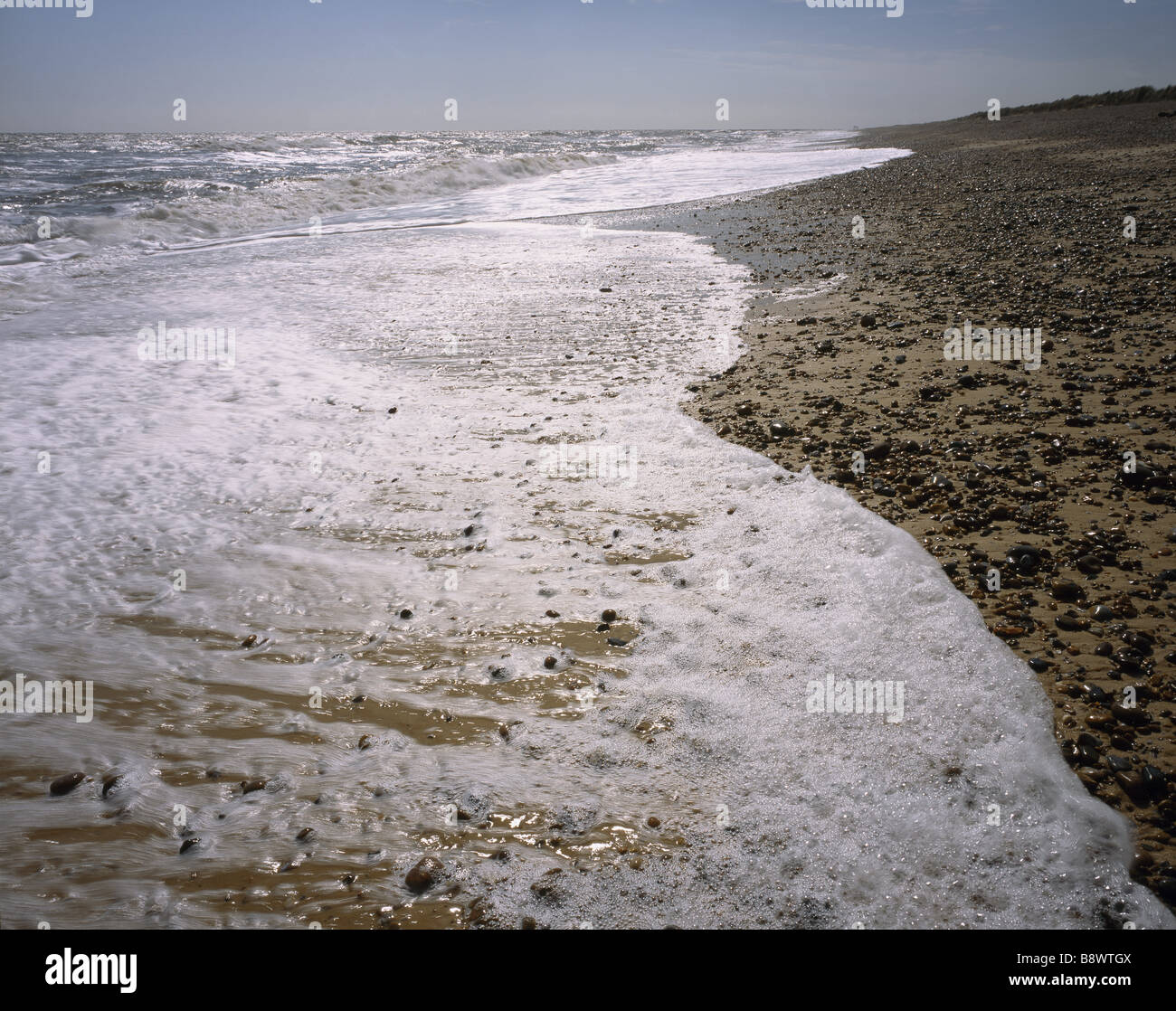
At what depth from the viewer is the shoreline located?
9.53 feet

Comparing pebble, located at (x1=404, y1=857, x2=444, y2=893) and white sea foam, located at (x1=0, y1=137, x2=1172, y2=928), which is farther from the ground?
white sea foam, located at (x1=0, y1=137, x2=1172, y2=928)

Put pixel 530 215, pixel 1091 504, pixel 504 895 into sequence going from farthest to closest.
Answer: pixel 530 215
pixel 1091 504
pixel 504 895

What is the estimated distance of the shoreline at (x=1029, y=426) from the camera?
9.53ft

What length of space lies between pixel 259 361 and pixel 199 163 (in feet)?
105

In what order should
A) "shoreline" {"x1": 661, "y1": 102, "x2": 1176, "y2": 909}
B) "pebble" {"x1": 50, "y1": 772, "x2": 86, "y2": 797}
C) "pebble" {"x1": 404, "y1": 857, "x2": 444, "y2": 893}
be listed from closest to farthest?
"pebble" {"x1": 404, "y1": 857, "x2": 444, "y2": 893}, "pebble" {"x1": 50, "y1": 772, "x2": 86, "y2": 797}, "shoreline" {"x1": 661, "y1": 102, "x2": 1176, "y2": 909}

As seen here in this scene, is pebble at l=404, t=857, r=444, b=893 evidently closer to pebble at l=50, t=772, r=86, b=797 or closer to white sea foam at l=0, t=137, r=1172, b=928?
white sea foam at l=0, t=137, r=1172, b=928

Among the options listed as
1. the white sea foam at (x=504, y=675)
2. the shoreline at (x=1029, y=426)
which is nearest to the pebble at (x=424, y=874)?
the white sea foam at (x=504, y=675)

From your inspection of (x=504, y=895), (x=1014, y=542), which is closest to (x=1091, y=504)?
(x=1014, y=542)

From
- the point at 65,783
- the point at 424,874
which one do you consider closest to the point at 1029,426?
the point at 424,874

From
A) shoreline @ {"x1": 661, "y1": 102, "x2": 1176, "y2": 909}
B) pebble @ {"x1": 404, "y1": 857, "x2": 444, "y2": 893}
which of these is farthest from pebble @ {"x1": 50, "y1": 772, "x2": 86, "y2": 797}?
shoreline @ {"x1": 661, "y1": 102, "x2": 1176, "y2": 909}

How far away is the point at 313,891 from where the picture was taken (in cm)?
225

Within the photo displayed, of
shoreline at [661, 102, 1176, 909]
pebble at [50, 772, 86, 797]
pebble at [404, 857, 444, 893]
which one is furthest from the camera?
shoreline at [661, 102, 1176, 909]
